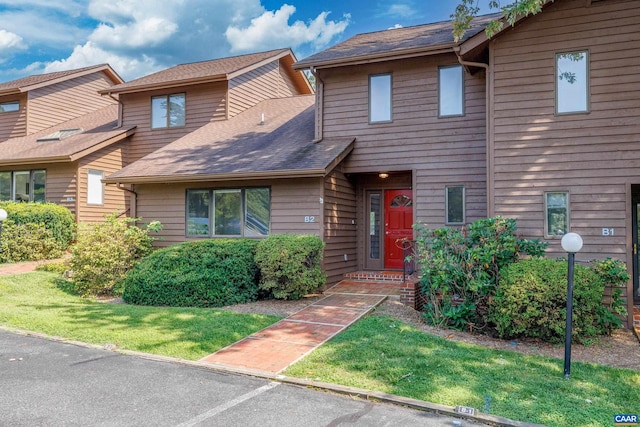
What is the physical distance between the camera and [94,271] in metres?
9.84

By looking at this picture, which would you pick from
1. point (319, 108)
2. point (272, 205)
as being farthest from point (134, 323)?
point (319, 108)

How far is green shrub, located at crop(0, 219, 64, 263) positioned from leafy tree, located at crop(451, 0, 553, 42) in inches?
466

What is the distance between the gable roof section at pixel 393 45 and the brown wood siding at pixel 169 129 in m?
4.59

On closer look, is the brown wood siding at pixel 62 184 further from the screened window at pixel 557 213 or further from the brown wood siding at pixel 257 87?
the screened window at pixel 557 213

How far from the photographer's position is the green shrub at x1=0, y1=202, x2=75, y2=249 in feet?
40.0

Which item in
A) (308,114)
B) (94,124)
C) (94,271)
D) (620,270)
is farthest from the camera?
(94,124)

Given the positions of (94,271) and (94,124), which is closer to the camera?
(94,271)

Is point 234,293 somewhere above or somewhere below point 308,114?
below

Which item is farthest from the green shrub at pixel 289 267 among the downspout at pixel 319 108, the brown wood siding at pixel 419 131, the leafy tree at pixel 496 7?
the leafy tree at pixel 496 7

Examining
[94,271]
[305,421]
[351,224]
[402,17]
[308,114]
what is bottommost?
[305,421]

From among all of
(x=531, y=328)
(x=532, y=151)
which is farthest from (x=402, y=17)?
(x=531, y=328)

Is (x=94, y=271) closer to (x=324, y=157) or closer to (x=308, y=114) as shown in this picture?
(x=324, y=157)

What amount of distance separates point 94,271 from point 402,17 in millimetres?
12872

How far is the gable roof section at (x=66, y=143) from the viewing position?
13.5 m
